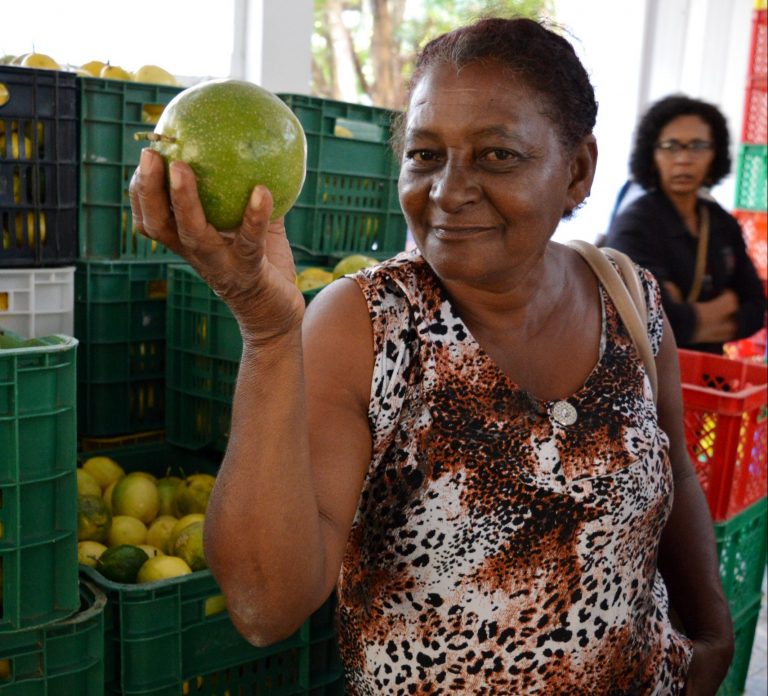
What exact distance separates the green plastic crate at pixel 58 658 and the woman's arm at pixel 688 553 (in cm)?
102

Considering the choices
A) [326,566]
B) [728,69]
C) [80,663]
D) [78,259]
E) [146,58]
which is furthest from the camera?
[728,69]

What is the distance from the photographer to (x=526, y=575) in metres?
1.24

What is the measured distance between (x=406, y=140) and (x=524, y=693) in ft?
2.65

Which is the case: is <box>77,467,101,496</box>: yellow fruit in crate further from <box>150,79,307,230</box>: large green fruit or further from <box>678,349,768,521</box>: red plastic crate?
<box>678,349,768,521</box>: red plastic crate

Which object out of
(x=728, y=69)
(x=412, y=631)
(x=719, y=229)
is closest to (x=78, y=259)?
(x=412, y=631)

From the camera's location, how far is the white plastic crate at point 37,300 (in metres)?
1.97

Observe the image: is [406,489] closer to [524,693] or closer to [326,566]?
[326,566]

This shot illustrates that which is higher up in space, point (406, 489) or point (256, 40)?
point (256, 40)

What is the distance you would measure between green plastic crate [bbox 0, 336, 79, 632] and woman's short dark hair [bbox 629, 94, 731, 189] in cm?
204

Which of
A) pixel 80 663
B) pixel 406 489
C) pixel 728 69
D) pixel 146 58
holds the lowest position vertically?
pixel 80 663

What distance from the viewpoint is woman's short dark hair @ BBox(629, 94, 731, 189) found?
287cm

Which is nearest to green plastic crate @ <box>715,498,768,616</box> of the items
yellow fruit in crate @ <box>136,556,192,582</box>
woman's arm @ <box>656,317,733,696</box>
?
woman's arm @ <box>656,317,733,696</box>

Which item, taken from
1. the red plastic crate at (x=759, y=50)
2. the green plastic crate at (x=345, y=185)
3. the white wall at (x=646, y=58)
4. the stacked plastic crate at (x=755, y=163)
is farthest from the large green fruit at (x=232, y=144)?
the white wall at (x=646, y=58)

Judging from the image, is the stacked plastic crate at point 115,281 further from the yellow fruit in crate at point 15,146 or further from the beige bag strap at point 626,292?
the beige bag strap at point 626,292
